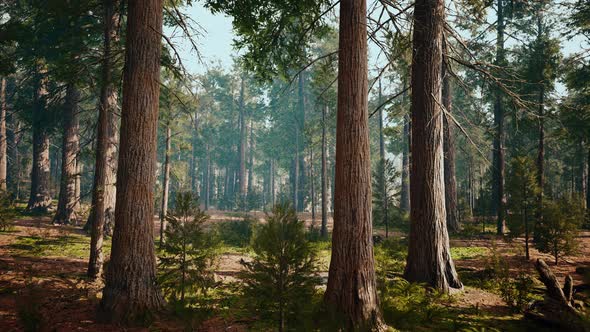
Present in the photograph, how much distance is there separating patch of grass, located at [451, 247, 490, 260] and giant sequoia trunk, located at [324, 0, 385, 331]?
8124 mm

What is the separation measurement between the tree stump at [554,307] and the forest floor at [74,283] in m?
0.24

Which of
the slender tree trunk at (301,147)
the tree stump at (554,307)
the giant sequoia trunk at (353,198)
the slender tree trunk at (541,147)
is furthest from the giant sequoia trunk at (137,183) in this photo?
the slender tree trunk at (301,147)

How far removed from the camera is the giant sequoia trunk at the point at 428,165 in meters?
7.44

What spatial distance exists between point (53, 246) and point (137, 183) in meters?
9.02

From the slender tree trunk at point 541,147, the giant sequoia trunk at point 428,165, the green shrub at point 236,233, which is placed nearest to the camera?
the giant sequoia trunk at point 428,165

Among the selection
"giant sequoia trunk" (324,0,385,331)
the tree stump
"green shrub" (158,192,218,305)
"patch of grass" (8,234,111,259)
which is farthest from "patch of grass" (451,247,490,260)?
"patch of grass" (8,234,111,259)

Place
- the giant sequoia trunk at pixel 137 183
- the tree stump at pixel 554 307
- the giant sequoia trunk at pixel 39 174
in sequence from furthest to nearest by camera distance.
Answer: the giant sequoia trunk at pixel 39 174
the giant sequoia trunk at pixel 137 183
the tree stump at pixel 554 307

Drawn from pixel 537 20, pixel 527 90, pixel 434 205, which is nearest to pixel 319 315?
pixel 434 205

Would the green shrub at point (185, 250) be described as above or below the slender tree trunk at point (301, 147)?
below

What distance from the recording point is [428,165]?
→ 25.1ft

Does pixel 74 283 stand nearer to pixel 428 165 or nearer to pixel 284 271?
pixel 284 271

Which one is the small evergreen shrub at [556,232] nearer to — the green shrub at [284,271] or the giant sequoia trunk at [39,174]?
the green shrub at [284,271]

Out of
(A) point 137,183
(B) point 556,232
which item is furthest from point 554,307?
(A) point 137,183

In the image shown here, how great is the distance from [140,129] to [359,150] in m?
4.03
